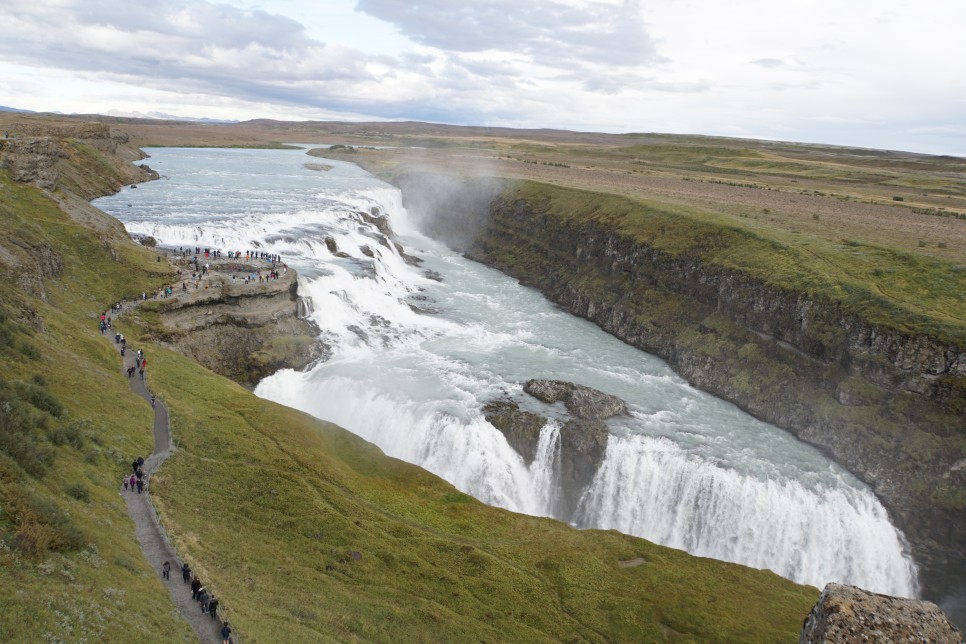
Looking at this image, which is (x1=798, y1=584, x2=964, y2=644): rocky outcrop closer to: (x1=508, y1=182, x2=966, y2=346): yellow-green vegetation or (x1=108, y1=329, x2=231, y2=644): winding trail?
(x1=108, y1=329, x2=231, y2=644): winding trail

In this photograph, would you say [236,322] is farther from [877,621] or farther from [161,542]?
[877,621]

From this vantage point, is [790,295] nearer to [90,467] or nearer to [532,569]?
[532,569]

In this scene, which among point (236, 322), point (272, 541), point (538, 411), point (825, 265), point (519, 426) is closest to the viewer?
point (272, 541)

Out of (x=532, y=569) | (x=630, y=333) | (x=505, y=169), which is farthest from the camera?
(x=505, y=169)

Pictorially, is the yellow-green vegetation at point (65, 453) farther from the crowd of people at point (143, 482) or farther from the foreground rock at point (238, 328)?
the foreground rock at point (238, 328)

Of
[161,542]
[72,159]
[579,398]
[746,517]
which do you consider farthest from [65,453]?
[72,159]

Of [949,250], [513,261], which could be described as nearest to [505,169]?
[513,261]
